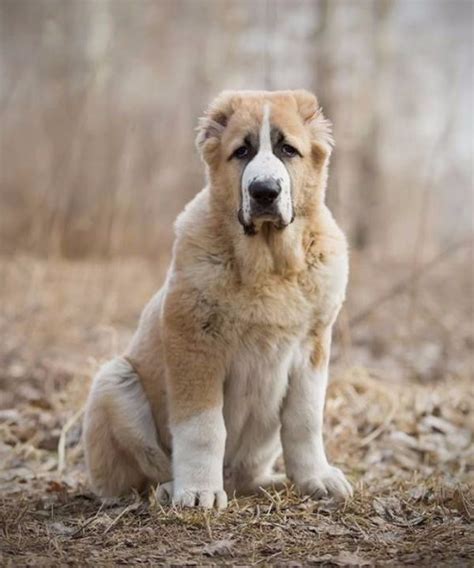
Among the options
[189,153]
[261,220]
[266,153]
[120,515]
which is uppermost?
[189,153]

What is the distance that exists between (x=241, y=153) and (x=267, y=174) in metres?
0.30

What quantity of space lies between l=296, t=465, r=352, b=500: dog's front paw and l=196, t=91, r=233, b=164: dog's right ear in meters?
1.56

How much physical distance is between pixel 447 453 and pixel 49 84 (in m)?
8.99

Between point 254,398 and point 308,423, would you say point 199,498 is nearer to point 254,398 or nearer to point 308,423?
point 254,398

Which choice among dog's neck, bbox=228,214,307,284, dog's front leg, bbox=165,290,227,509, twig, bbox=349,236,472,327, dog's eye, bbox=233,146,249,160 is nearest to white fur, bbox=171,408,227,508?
dog's front leg, bbox=165,290,227,509

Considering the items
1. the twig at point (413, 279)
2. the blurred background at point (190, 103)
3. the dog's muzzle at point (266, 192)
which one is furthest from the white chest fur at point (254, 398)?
the blurred background at point (190, 103)

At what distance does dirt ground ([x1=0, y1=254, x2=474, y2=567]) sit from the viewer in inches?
134

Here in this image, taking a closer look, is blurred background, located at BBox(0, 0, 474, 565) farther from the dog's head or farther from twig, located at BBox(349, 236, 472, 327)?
the dog's head

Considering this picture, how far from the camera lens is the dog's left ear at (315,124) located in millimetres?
4207

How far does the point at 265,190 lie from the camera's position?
3766mm

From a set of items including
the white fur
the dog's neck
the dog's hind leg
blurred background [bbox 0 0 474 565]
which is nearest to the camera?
the white fur

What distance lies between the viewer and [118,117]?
12812mm

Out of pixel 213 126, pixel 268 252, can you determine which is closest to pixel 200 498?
pixel 268 252

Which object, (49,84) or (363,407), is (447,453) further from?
(49,84)
